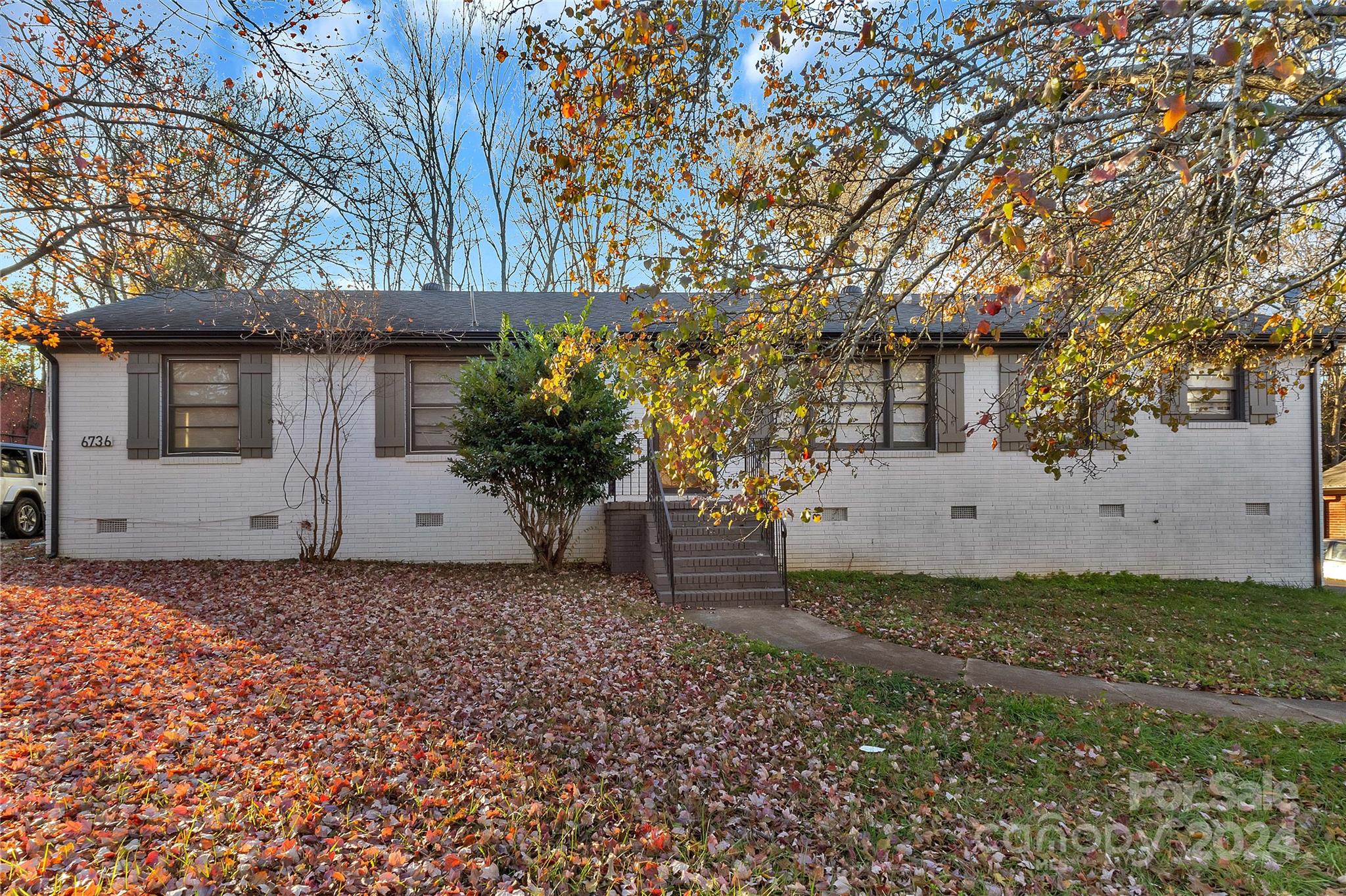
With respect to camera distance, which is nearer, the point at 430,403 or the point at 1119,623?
the point at 1119,623

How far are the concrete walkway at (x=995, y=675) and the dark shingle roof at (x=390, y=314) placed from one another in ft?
12.7

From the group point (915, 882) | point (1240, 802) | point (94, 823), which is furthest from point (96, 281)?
point (1240, 802)

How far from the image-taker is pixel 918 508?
10.3 meters

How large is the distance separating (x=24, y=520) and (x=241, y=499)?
6.69 metres

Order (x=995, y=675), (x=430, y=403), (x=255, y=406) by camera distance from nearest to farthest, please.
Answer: (x=995, y=675)
(x=255, y=406)
(x=430, y=403)

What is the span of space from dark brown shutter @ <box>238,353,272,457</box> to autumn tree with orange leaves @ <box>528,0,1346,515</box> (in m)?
6.98

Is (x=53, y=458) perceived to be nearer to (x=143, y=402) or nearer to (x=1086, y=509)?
(x=143, y=402)

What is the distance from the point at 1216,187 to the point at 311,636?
727 centimetres

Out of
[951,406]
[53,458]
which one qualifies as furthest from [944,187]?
[53,458]

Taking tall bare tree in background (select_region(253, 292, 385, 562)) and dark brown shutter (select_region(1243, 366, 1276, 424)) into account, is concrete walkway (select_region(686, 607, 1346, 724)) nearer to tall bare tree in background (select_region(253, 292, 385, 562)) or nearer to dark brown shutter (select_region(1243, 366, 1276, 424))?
tall bare tree in background (select_region(253, 292, 385, 562))

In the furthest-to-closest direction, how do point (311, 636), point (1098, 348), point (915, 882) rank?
1. point (311, 636)
2. point (1098, 348)
3. point (915, 882)

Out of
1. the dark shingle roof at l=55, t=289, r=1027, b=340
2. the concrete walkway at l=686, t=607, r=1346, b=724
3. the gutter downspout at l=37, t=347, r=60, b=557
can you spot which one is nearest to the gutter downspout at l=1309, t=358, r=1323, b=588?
the dark shingle roof at l=55, t=289, r=1027, b=340

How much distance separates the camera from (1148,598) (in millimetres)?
9047

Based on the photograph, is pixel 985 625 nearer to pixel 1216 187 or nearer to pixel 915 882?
pixel 1216 187
